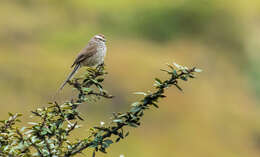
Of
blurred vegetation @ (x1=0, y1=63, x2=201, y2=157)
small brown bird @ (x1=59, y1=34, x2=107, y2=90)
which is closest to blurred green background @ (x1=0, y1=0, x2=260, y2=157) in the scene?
small brown bird @ (x1=59, y1=34, x2=107, y2=90)

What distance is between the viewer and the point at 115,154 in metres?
15.2

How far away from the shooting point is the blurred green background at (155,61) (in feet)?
57.1

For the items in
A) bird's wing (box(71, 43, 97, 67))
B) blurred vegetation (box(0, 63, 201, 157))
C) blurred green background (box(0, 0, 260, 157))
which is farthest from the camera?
blurred green background (box(0, 0, 260, 157))

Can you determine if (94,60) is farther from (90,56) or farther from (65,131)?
(65,131)

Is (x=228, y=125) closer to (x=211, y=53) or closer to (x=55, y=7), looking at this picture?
(x=211, y=53)

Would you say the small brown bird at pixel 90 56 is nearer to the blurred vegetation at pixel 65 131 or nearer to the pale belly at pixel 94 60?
the pale belly at pixel 94 60

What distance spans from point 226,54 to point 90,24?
5404mm

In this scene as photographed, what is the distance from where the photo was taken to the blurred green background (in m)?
17.4

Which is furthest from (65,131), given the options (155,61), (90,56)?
(155,61)

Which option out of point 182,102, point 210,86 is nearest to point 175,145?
point 182,102

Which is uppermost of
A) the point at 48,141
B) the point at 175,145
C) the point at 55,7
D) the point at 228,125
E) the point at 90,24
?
the point at 55,7

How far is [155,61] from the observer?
22.2 metres

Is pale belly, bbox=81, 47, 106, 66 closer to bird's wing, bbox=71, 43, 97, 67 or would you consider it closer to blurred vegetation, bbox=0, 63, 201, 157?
bird's wing, bbox=71, 43, 97, 67

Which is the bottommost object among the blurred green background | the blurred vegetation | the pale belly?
the blurred vegetation
